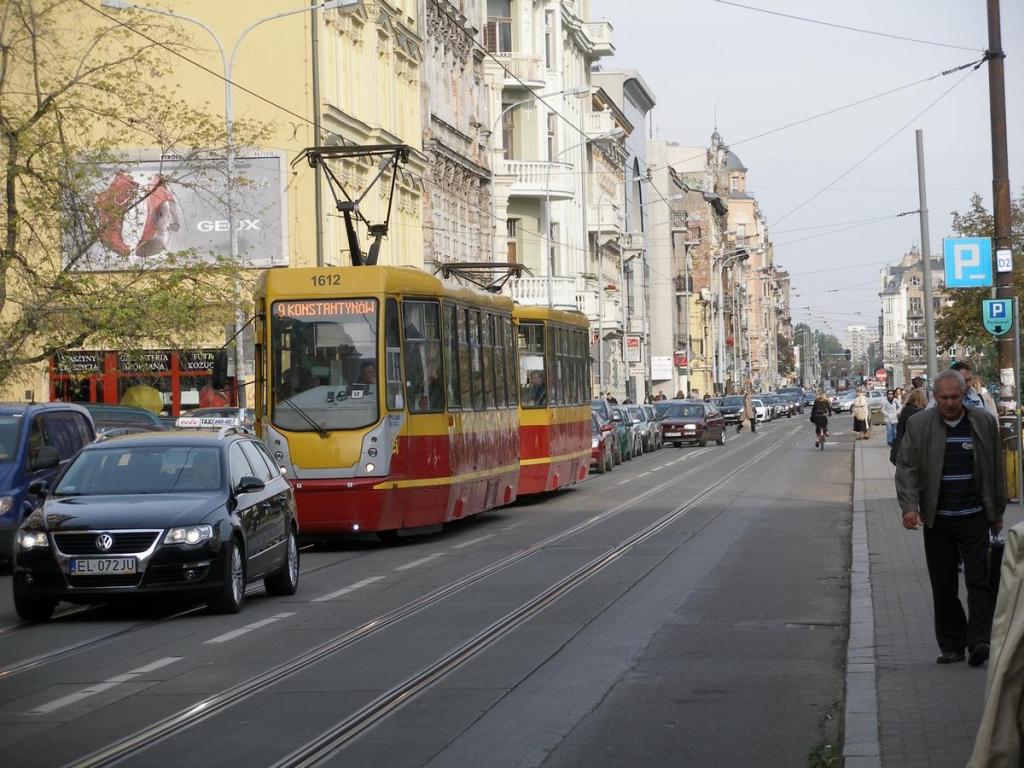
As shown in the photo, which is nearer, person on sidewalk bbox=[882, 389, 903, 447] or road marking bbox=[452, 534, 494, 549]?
road marking bbox=[452, 534, 494, 549]

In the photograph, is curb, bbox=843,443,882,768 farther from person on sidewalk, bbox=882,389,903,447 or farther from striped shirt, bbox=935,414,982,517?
person on sidewalk, bbox=882,389,903,447

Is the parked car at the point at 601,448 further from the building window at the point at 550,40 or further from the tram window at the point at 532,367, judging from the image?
the building window at the point at 550,40

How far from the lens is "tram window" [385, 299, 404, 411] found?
72.3 ft

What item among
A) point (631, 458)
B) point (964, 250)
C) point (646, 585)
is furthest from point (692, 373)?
point (646, 585)

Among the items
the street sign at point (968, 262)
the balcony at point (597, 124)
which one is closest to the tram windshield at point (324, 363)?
the street sign at point (968, 262)

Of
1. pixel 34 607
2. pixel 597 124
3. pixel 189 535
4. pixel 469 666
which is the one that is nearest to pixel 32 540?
pixel 34 607

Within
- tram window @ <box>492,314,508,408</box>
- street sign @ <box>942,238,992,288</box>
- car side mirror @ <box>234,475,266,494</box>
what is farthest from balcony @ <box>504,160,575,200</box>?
car side mirror @ <box>234,475,266,494</box>

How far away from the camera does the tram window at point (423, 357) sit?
22.5m

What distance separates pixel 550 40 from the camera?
72.6m

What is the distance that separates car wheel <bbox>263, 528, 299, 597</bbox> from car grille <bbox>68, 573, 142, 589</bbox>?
2.28 m

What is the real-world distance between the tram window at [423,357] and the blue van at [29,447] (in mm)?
3928

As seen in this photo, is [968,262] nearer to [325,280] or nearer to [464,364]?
[464,364]

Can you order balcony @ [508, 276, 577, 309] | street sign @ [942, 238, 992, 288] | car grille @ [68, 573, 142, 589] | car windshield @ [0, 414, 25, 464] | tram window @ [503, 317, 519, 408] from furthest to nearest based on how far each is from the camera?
balcony @ [508, 276, 577, 309] < tram window @ [503, 317, 519, 408] < street sign @ [942, 238, 992, 288] < car windshield @ [0, 414, 25, 464] < car grille @ [68, 573, 142, 589]

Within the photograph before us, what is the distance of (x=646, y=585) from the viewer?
16891mm
